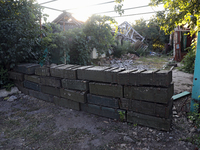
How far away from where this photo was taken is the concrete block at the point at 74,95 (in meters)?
4.02

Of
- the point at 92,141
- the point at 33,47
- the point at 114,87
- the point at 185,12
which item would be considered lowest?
the point at 92,141

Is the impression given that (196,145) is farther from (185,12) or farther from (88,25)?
(88,25)

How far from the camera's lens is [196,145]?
8.63ft

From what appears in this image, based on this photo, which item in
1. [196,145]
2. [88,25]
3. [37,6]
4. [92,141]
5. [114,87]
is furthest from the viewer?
[88,25]

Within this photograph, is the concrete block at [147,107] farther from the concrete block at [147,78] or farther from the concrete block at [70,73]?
the concrete block at [70,73]

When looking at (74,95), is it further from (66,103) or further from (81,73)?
(81,73)

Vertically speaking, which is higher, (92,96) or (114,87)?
(114,87)

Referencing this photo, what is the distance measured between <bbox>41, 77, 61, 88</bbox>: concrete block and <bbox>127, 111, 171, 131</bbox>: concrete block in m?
2.26

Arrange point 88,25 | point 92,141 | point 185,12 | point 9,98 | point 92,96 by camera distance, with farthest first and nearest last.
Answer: point 88,25 → point 9,98 → point 92,96 → point 185,12 → point 92,141

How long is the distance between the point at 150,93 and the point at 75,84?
6.56ft

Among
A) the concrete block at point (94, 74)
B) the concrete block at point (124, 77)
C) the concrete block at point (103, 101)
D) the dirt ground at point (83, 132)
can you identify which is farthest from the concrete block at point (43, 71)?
the concrete block at point (124, 77)

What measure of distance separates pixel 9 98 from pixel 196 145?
5.41m

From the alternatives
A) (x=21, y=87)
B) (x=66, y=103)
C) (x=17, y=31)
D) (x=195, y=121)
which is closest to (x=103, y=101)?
(x=66, y=103)

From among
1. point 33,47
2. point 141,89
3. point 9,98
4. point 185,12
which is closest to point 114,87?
point 141,89
